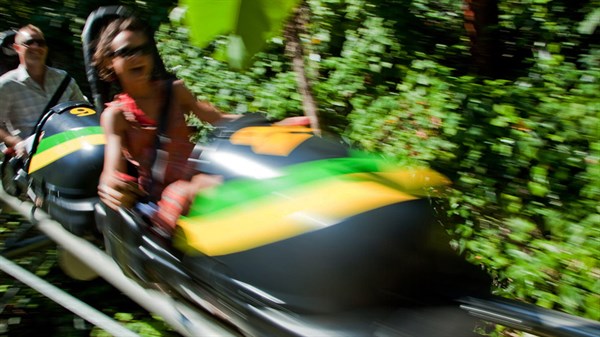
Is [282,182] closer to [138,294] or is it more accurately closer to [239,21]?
[138,294]

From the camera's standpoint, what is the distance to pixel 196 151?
2123 mm

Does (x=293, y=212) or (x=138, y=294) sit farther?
(x=138, y=294)

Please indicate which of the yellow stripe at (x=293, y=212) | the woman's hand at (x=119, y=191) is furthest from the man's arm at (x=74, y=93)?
the yellow stripe at (x=293, y=212)

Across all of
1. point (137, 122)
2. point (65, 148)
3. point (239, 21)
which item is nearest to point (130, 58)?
point (137, 122)

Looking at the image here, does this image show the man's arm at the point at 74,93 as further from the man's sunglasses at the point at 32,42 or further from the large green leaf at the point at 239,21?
the large green leaf at the point at 239,21

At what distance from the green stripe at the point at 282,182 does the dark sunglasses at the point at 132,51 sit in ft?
1.92

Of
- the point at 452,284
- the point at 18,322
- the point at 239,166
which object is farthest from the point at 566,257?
the point at 18,322

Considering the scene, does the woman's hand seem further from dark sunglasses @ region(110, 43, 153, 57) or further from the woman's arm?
dark sunglasses @ region(110, 43, 153, 57)

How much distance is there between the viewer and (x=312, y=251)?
1705 millimetres

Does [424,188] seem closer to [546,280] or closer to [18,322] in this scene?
[546,280]

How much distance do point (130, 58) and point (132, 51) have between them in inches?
1.7

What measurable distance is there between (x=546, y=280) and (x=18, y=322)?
2.27 metres

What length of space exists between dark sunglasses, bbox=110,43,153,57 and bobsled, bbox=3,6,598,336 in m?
0.43

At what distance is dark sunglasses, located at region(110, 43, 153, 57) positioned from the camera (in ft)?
7.11
